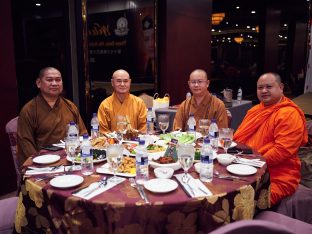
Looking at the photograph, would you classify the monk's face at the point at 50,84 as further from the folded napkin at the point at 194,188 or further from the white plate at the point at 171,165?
the folded napkin at the point at 194,188

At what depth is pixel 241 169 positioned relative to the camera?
172 centimetres

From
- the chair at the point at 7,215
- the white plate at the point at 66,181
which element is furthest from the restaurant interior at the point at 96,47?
the white plate at the point at 66,181

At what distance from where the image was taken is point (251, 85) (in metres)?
11.9

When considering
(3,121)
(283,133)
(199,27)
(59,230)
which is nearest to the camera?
(59,230)

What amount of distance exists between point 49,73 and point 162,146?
4.34 ft

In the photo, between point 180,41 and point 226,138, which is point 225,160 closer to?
point 226,138

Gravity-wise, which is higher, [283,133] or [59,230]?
[283,133]

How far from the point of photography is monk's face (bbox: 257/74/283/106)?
2432 millimetres

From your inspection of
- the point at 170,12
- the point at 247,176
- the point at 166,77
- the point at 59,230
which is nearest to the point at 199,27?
the point at 170,12

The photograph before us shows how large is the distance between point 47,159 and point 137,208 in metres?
0.85

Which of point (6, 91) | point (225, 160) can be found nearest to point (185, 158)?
point (225, 160)

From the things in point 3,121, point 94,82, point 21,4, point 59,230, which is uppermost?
point 21,4

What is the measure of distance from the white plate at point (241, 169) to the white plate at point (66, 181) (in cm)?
82

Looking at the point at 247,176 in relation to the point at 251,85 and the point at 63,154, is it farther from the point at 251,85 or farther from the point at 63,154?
the point at 251,85
